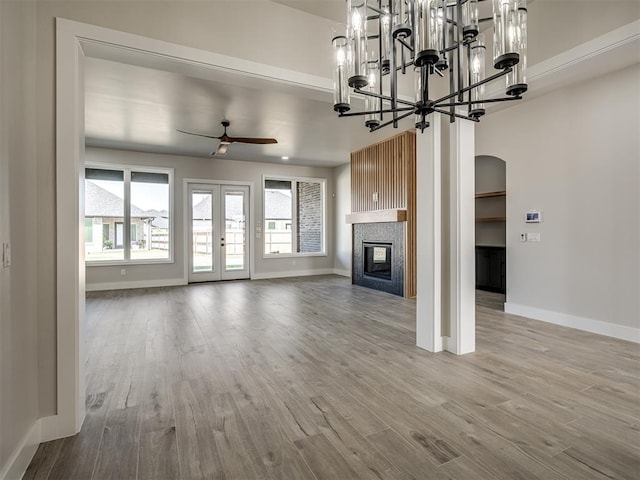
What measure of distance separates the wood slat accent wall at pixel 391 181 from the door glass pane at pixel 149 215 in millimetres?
4236

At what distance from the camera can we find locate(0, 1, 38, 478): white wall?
149cm

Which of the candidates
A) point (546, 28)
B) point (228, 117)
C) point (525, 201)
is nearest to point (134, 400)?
point (228, 117)

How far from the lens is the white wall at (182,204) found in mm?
6914

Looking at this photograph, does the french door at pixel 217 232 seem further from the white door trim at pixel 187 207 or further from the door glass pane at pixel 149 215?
the door glass pane at pixel 149 215

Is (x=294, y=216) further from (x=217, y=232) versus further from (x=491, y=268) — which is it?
(x=491, y=268)

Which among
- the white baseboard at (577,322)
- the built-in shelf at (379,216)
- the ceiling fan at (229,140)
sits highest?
the ceiling fan at (229,140)

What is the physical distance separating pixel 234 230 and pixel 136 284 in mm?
2408

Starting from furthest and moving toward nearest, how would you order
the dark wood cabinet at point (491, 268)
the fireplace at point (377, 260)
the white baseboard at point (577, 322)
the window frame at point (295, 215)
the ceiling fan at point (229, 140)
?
1. the window frame at point (295, 215)
2. the fireplace at point (377, 260)
3. the dark wood cabinet at point (491, 268)
4. the ceiling fan at point (229, 140)
5. the white baseboard at point (577, 322)

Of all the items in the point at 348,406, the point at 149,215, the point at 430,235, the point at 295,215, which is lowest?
the point at 348,406

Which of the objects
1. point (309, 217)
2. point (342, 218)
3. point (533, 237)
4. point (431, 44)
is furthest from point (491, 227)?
point (431, 44)

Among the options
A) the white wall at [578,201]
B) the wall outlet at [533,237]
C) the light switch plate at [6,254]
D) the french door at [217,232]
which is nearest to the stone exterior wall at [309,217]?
the french door at [217,232]

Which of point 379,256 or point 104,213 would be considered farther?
point 104,213

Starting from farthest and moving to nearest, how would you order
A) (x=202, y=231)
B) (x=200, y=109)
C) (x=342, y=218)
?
(x=342, y=218) < (x=202, y=231) < (x=200, y=109)

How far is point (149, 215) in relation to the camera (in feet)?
24.1
